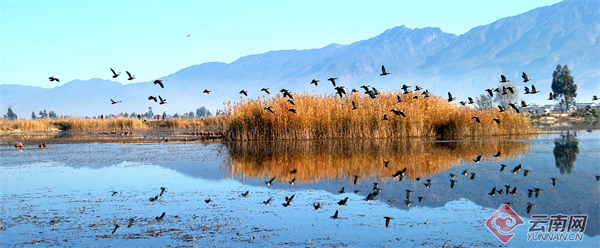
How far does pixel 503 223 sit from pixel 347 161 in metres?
9.20

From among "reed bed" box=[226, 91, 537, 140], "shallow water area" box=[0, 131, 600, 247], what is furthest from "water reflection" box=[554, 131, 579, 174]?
"reed bed" box=[226, 91, 537, 140]

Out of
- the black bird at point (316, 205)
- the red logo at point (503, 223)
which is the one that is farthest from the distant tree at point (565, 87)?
the black bird at point (316, 205)

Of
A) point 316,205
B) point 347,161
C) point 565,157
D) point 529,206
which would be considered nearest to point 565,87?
point 565,157

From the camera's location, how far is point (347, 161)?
18.1m

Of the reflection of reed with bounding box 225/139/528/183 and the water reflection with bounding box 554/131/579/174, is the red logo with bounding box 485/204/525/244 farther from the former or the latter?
the water reflection with bounding box 554/131/579/174

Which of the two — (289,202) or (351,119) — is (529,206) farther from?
(351,119)

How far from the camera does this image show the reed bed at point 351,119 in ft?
99.0

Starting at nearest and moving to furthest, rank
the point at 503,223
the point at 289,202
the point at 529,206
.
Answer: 1. the point at 503,223
2. the point at 529,206
3. the point at 289,202

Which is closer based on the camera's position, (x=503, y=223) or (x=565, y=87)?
(x=503, y=223)

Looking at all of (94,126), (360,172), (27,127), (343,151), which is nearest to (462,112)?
(343,151)

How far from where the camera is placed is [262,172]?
16.2 meters

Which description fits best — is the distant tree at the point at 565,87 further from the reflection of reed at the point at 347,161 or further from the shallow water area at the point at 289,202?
the shallow water area at the point at 289,202

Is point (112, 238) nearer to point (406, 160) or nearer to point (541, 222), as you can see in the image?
point (541, 222)

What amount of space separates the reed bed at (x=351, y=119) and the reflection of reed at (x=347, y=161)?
6.12m
